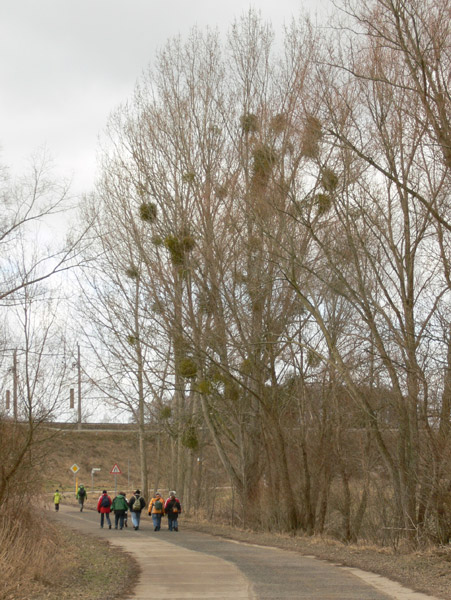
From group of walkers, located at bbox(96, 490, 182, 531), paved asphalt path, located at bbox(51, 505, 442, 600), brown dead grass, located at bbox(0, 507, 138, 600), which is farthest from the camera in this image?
group of walkers, located at bbox(96, 490, 182, 531)

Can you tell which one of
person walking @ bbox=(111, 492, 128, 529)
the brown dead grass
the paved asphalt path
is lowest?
the paved asphalt path

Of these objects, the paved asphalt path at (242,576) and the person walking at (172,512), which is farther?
the person walking at (172,512)

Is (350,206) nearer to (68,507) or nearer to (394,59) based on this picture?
(394,59)

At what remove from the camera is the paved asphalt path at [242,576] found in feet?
31.7

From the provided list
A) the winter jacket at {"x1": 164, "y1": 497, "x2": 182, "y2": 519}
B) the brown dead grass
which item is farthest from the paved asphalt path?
the winter jacket at {"x1": 164, "y1": 497, "x2": 182, "y2": 519}

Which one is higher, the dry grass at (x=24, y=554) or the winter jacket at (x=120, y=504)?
the winter jacket at (x=120, y=504)

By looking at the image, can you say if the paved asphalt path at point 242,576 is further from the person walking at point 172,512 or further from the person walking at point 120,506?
the person walking at point 120,506

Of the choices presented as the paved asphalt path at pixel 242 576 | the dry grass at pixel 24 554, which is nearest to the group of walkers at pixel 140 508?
the paved asphalt path at pixel 242 576

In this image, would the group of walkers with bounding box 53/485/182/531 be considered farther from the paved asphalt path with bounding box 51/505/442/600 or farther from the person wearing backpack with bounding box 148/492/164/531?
the paved asphalt path with bounding box 51/505/442/600

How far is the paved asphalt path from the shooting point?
9648 millimetres

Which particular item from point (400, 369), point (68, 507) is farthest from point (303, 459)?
point (68, 507)

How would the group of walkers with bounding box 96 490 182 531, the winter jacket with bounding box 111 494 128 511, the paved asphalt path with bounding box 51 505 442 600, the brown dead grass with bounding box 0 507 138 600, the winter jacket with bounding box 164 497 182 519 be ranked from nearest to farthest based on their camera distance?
the paved asphalt path with bounding box 51 505 442 600
the brown dead grass with bounding box 0 507 138 600
the winter jacket with bounding box 164 497 182 519
the group of walkers with bounding box 96 490 182 531
the winter jacket with bounding box 111 494 128 511

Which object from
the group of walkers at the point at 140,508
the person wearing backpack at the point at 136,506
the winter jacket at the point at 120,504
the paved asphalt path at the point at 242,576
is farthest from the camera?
the person wearing backpack at the point at 136,506

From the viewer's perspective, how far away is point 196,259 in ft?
72.1
